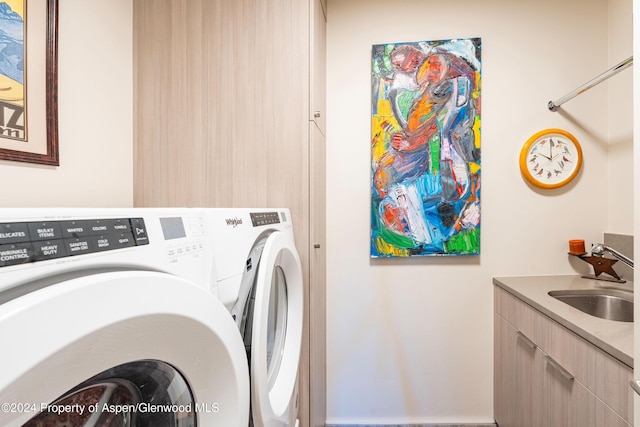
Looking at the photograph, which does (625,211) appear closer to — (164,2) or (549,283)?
(549,283)

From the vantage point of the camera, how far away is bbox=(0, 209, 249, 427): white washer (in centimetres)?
29

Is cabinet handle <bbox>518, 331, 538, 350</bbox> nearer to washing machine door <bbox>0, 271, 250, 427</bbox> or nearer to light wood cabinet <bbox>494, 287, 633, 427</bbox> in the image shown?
light wood cabinet <bbox>494, 287, 633, 427</bbox>

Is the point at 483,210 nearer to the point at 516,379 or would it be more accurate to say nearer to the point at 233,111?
the point at 516,379

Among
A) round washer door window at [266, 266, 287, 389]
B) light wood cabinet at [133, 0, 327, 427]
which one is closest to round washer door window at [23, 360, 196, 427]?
round washer door window at [266, 266, 287, 389]

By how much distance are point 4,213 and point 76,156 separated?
1.16 metres

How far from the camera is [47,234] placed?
358mm

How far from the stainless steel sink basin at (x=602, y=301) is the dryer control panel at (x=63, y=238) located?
1.74 m

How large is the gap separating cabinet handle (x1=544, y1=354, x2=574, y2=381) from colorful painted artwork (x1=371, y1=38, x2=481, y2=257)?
65cm

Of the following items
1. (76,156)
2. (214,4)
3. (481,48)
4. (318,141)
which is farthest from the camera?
(481,48)

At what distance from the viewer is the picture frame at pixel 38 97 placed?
103 cm

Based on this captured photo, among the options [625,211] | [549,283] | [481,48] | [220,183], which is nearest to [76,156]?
[220,183]

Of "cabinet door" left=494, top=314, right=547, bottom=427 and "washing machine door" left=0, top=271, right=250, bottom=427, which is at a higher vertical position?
"washing machine door" left=0, top=271, right=250, bottom=427

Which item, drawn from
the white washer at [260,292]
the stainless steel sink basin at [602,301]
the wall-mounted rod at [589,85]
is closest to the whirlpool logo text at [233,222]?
the white washer at [260,292]

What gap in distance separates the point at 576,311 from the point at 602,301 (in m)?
0.50
